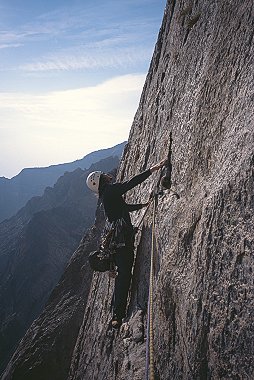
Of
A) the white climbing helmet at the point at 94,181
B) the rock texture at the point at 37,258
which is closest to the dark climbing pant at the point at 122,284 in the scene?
the white climbing helmet at the point at 94,181

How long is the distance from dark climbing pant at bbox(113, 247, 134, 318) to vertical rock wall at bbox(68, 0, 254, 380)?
0.18 metres

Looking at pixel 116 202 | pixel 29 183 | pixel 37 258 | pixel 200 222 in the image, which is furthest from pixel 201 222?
pixel 29 183

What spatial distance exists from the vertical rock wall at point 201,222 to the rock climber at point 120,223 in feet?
0.78

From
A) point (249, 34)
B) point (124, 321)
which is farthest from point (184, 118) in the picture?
point (124, 321)

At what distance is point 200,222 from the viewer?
433cm

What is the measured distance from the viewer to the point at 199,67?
6141mm

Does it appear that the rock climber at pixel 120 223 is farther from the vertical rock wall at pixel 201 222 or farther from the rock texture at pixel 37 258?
the rock texture at pixel 37 258

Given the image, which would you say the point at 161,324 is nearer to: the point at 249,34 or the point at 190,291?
the point at 190,291

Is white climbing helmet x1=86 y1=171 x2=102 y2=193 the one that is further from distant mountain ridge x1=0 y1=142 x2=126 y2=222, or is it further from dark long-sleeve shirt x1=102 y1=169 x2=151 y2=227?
distant mountain ridge x1=0 y1=142 x2=126 y2=222

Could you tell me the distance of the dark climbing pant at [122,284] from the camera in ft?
21.8

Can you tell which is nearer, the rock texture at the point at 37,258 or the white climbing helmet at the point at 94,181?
the white climbing helmet at the point at 94,181

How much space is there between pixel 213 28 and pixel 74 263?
22.7m

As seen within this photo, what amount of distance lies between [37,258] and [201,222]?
196ft

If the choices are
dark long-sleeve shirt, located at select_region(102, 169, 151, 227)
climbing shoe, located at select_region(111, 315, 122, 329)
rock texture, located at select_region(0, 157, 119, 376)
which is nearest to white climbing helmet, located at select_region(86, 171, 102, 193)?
dark long-sleeve shirt, located at select_region(102, 169, 151, 227)
